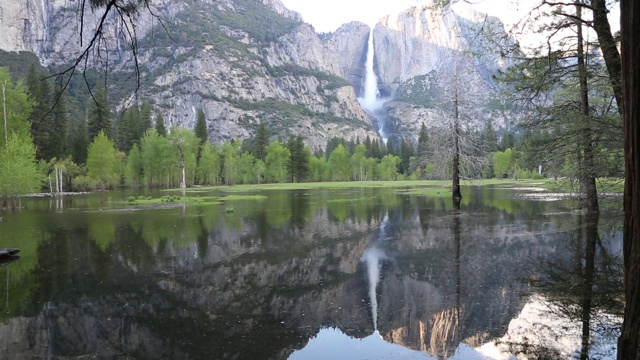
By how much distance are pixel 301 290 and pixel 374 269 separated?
3029 millimetres

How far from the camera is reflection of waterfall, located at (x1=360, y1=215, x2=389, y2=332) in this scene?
29.6ft

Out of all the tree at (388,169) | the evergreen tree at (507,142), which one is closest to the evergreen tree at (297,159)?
the tree at (388,169)

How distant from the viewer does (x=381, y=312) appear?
884 cm

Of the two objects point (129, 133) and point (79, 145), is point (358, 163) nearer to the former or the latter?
point (129, 133)

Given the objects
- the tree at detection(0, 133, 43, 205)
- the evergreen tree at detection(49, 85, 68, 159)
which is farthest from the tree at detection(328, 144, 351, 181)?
the tree at detection(0, 133, 43, 205)

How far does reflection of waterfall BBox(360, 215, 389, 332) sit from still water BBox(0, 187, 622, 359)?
60 millimetres

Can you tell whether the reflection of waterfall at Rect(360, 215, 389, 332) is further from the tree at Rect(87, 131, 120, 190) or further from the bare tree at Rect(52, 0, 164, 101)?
the tree at Rect(87, 131, 120, 190)

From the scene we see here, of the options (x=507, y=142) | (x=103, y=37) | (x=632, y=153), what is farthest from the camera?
(x=507, y=142)

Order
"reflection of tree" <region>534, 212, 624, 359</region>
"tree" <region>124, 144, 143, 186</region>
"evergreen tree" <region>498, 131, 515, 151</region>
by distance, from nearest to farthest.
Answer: "reflection of tree" <region>534, 212, 624, 359</region>
"tree" <region>124, 144, 143, 186</region>
"evergreen tree" <region>498, 131, 515, 151</region>

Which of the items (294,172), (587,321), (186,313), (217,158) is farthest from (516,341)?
(294,172)

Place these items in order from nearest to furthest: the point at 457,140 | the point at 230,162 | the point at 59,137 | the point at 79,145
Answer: the point at 457,140
the point at 59,137
the point at 79,145
the point at 230,162

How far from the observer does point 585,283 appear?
9930 mm

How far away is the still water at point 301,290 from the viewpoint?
728 cm

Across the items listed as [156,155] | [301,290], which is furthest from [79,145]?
[301,290]
